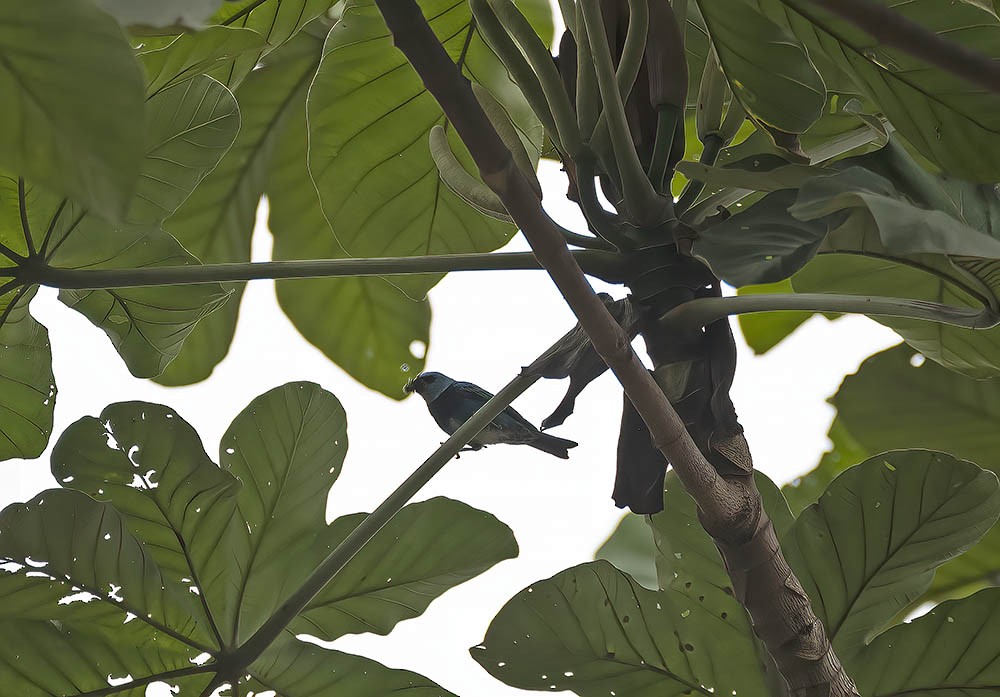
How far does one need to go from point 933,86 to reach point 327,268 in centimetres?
38

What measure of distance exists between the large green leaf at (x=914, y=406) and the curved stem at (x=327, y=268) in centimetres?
47

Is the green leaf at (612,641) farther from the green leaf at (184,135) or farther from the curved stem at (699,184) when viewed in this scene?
the green leaf at (184,135)

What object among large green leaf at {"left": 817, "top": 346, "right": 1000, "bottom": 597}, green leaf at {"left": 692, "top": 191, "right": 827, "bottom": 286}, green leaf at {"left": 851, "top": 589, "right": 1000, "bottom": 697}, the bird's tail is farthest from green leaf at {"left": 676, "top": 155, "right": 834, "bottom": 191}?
large green leaf at {"left": 817, "top": 346, "right": 1000, "bottom": 597}

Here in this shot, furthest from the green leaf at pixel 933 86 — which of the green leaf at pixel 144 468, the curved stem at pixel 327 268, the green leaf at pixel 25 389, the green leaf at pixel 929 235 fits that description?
the green leaf at pixel 25 389

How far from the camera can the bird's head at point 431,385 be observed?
800 millimetres

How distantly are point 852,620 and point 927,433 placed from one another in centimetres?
31

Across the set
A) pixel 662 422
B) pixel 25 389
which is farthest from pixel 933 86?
pixel 25 389

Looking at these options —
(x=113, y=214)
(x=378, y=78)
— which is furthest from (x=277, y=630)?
(x=378, y=78)

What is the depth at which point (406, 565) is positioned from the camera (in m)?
0.79

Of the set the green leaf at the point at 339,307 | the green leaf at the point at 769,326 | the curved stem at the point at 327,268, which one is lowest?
the curved stem at the point at 327,268

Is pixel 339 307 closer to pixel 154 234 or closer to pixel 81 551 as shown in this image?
pixel 154 234

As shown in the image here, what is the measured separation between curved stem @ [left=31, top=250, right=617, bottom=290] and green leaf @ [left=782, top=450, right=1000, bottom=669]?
28cm

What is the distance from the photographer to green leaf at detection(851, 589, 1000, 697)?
69 cm

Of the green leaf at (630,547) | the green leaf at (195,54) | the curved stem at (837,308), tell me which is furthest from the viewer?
the green leaf at (630,547)
